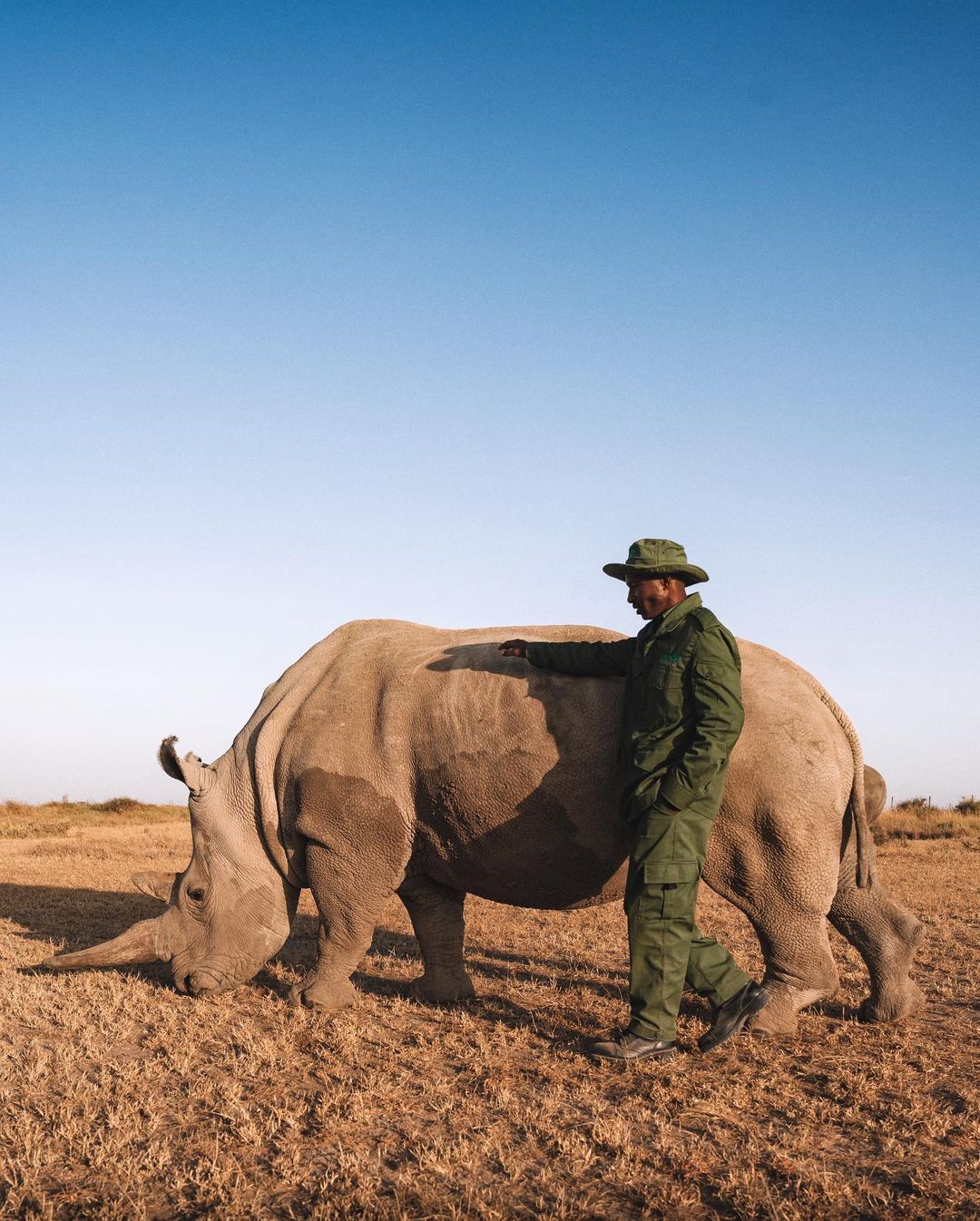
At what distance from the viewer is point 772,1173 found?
3.33m

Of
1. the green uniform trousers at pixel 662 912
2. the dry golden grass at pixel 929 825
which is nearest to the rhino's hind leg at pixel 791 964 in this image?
the green uniform trousers at pixel 662 912

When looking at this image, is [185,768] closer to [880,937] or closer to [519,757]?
[519,757]

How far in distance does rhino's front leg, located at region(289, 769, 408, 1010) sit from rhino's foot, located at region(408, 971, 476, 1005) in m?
0.52

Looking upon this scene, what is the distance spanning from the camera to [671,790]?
15.4ft

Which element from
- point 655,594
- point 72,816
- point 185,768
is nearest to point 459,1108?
point 655,594

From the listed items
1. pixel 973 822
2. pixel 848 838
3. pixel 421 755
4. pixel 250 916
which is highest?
pixel 421 755

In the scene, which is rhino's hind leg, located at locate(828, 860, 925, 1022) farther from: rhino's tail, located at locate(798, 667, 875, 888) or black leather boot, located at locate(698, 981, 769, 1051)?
black leather boot, located at locate(698, 981, 769, 1051)

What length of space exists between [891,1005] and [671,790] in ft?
7.20

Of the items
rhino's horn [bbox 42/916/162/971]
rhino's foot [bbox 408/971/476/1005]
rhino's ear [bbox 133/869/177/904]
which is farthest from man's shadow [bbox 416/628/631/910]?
rhino's ear [bbox 133/869/177/904]

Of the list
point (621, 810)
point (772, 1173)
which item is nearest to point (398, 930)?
point (621, 810)

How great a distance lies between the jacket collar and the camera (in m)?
5.06

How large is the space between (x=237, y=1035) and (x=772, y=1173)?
284 cm

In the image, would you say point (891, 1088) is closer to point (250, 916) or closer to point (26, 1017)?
A: point (250, 916)

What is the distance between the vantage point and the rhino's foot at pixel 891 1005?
561cm
